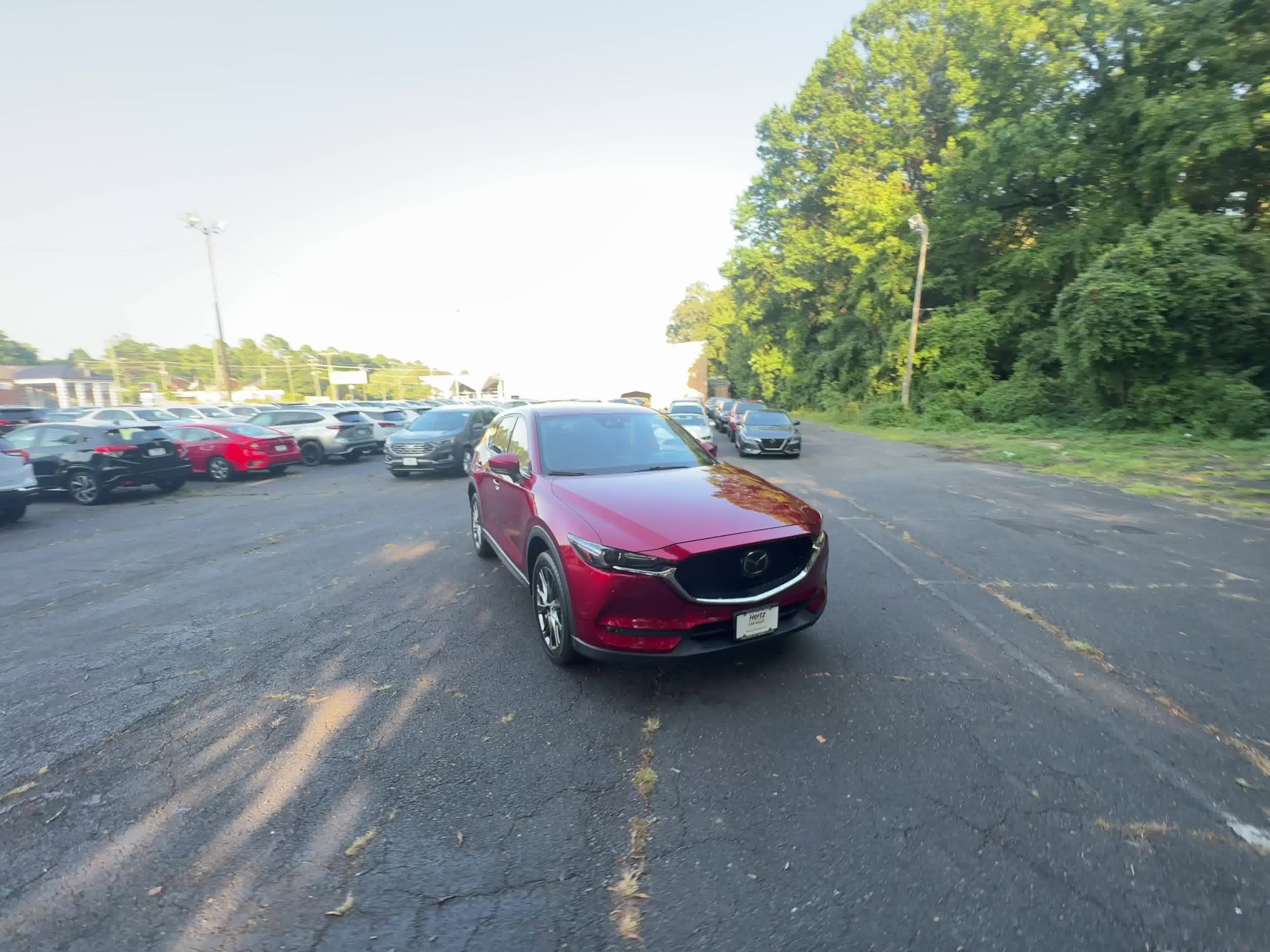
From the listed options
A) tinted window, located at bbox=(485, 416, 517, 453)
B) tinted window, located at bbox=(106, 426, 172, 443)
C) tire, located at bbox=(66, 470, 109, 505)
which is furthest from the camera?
tinted window, located at bbox=(106, 426, 172, 443)

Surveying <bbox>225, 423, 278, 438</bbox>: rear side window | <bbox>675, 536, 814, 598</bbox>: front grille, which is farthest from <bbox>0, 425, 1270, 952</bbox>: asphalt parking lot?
<bbox>225, 423, 278, 438</bbox>: rear side window

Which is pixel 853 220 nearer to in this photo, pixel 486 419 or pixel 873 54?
pixel 873 54

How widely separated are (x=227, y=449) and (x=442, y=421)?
4715 mm

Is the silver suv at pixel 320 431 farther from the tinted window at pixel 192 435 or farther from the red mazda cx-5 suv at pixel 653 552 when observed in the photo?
the red mazda cx-5 suv at pixel 653 552

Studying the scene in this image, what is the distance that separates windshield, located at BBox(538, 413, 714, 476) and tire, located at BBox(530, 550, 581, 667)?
2.57 feet

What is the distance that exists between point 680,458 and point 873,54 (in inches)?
1349

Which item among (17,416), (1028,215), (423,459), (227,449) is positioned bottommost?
(423,459)

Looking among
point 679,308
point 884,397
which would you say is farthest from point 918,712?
point 679,308

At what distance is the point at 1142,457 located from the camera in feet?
46.0

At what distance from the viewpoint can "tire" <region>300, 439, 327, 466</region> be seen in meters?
17.4

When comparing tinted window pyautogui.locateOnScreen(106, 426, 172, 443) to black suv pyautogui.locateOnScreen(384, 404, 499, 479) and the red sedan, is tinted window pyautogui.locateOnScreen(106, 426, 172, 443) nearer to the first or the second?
the red sedan

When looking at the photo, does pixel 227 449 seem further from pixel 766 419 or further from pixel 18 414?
pixel 766 419

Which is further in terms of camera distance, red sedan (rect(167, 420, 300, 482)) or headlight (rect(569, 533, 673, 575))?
red sedan (rect(167, 420, 300, 482))

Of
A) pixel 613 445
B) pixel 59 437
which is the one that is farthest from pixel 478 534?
pixel 59 437
